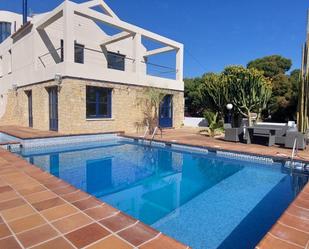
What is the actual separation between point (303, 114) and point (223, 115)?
7.47 m

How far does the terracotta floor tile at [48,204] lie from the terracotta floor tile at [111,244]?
4.27ft

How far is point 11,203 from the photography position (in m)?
3.62

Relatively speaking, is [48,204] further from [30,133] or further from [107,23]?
[107,23]

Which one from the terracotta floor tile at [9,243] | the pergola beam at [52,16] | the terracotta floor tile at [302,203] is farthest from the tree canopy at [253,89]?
the terracotta floor tile at [9,243]

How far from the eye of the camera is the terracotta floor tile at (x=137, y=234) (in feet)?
8.67

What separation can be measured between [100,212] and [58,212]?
0.59 m

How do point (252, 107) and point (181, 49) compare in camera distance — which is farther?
point (181, 49)

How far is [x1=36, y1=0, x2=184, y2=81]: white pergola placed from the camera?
12219mm

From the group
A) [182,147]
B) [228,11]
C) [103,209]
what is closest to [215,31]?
[228,11]

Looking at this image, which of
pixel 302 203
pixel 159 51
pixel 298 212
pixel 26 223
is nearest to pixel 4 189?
pixel 26 223

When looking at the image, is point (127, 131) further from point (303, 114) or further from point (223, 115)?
point (303, 114)

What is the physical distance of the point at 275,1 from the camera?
14.0 meters

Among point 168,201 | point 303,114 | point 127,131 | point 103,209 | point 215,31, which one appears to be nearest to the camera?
point 103,209

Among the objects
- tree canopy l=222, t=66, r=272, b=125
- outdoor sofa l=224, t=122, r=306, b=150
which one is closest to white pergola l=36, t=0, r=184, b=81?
tree canopy l=222, t=66, r=272, b=125
